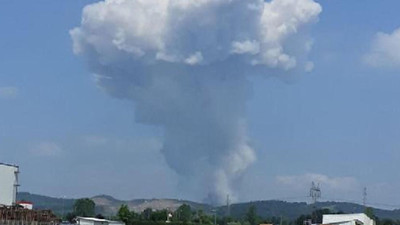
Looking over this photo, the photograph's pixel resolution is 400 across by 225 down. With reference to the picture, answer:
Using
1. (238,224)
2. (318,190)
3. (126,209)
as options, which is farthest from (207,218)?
(318,190)

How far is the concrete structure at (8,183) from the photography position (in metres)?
109

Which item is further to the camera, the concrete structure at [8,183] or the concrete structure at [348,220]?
the concrete structure at [8,183]

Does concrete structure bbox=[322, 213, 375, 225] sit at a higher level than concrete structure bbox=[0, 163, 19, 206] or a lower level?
lower

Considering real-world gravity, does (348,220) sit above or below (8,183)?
below

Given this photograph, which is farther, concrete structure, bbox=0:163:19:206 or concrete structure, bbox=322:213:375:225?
concrete structure, bbox=0:163:19:206

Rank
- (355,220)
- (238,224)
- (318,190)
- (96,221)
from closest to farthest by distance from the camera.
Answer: (355,220) < (96,221) < (318,190) < (238,224)

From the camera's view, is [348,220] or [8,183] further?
[8,183]

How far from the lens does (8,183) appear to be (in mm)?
109812

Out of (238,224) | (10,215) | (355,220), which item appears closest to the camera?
(10,215)

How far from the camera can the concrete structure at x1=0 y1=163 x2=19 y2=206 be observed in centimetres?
10856

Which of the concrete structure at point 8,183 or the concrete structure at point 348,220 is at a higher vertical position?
the concrete structure at point 8,183

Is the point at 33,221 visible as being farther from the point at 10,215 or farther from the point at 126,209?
the point at 126,209

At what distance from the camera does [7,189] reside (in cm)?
10988

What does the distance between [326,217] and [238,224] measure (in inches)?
2797
